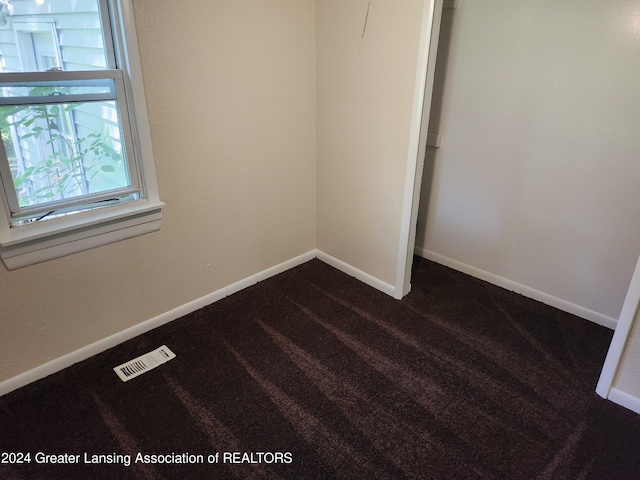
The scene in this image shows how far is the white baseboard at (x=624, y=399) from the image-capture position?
1.84 meters

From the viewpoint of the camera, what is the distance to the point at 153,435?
1.72 m

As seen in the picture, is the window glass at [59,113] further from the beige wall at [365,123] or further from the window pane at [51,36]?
the beige wall at [365,123]

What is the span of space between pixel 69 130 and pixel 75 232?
0.44 m

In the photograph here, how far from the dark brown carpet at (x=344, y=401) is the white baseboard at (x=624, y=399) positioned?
1.7 inches

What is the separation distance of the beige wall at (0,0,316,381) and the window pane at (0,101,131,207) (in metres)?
0.20

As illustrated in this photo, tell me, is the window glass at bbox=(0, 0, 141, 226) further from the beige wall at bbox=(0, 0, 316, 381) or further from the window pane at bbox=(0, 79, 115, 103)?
the beige wall at bbox=(0, 0, 316, 381)

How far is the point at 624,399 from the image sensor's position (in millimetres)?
1859

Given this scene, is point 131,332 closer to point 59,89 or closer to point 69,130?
point 69,130

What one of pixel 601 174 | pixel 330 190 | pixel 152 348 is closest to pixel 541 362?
pixel 601 174

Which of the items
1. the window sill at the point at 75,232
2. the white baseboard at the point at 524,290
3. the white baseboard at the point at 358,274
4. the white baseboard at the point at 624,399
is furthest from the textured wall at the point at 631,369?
the window sill at the point at 75,232

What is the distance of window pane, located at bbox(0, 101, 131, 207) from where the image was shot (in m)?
1.76

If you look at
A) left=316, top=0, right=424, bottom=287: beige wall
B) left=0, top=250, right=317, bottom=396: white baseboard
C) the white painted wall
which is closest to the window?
left=0, top=250, right=317, bottom=396: white baseboard

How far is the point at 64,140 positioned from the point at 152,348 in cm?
105

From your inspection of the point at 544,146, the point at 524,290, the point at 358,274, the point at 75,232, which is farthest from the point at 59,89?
the point at 524,290
